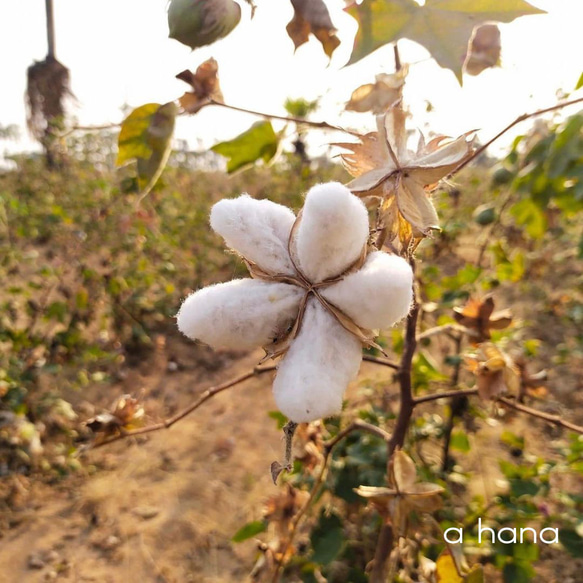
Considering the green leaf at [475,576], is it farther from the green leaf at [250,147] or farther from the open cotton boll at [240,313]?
the green leaf at [250,147]

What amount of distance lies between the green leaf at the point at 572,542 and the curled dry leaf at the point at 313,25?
1193 millimetres

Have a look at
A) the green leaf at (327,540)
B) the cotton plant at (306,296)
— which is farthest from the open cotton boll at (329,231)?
the green leaf at (327,540)

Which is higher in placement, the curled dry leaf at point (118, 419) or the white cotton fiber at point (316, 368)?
the white cotton fiber at point (316, 368)

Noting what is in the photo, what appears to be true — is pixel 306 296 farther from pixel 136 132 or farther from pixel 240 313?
pixel 136 132

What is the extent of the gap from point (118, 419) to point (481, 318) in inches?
25.8

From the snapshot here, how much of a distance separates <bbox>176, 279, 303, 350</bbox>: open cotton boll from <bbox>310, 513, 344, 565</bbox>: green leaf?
81 centimetres

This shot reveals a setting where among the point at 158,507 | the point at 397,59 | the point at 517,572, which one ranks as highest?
the point at 397,59

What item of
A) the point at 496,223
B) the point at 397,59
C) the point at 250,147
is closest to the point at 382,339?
the point at 496,223

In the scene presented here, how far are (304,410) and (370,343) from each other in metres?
0.09

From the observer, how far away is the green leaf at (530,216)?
1.27 meters

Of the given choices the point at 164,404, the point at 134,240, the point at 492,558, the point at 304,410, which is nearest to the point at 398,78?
the point at 304,410

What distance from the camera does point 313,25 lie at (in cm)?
58

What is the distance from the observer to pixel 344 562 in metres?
1.45

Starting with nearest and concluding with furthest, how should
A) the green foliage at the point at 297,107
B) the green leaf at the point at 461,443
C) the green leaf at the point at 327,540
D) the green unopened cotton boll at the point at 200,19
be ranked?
the green unopened cotton boll at the point at 200,19, the green leaf at the point at 327,540, the green leaf at the point at 461,443, the green foliage at the point at 297,107
